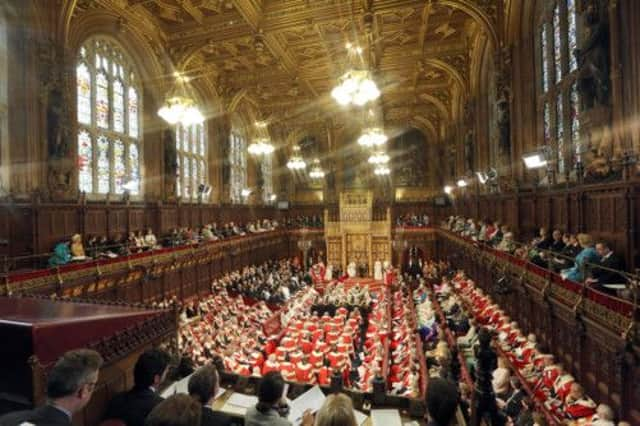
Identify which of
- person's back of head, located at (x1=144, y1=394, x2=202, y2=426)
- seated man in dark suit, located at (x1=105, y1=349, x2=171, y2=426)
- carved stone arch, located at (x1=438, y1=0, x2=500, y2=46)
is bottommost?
seated man in dark suit, located at (x1=105, y1=349, x2=171, y2=426)

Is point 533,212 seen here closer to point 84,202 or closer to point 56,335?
point 56,335

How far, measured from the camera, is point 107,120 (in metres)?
14.3

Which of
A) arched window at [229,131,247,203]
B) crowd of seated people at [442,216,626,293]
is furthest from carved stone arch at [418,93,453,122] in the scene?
crowd of seated people at [442,216,626,293]

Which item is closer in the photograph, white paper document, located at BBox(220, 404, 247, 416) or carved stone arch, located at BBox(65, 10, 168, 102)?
white paper document, located at BBox(220, 404, 247, 416)

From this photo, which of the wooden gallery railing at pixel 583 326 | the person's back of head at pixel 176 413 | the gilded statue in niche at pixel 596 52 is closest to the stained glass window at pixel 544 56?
the gilded statue in niche at pixel 596 52

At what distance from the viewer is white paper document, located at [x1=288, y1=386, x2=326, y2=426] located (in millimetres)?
3124

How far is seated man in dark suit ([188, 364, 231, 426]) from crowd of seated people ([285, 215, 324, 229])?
930 inches

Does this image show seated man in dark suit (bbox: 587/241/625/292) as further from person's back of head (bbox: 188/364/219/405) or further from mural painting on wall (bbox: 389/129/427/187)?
mural painting on wall (bbox: 389/129/427/187)

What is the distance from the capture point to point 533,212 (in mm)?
10281

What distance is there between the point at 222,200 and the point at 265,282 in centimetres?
688

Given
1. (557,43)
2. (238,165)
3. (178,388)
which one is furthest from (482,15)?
(238,165)

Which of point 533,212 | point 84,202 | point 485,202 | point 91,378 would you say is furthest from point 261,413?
point 485,202

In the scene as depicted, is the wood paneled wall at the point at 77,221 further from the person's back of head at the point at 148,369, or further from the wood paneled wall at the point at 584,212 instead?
the wood paneled wall at the point at 584,212

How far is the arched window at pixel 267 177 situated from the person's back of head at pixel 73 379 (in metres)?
26.7
